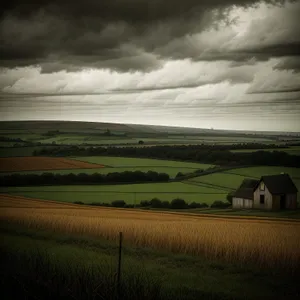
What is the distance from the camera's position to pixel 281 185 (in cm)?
653

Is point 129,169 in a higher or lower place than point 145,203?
higher

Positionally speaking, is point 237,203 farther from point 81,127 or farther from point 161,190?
point 81,127

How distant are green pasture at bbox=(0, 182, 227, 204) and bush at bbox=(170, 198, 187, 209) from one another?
2.3 inches

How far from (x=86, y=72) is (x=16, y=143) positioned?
207 centimetres

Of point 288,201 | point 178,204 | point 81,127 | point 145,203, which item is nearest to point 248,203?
point 288,201

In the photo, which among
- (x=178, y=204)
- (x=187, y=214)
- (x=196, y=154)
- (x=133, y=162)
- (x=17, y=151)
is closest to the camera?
(x=187, y=214)

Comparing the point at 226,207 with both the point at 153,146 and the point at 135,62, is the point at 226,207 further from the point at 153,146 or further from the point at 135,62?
the point at 135,62

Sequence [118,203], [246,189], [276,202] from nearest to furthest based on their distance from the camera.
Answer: [276,202] < [246,189] < [118,203]

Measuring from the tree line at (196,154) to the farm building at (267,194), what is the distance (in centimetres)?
29

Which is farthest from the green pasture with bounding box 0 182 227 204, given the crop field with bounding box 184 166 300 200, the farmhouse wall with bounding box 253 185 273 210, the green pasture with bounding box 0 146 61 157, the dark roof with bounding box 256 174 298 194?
the dark roof with bounding box 256 174 298 194

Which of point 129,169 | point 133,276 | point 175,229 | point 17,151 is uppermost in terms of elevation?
point 17,151

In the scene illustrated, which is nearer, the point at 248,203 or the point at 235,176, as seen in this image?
the point at 248,203

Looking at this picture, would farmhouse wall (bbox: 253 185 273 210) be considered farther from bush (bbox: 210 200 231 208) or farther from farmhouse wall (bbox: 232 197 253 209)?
bush (bbox: 210 200 231 208)

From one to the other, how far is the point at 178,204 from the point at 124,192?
104cm
